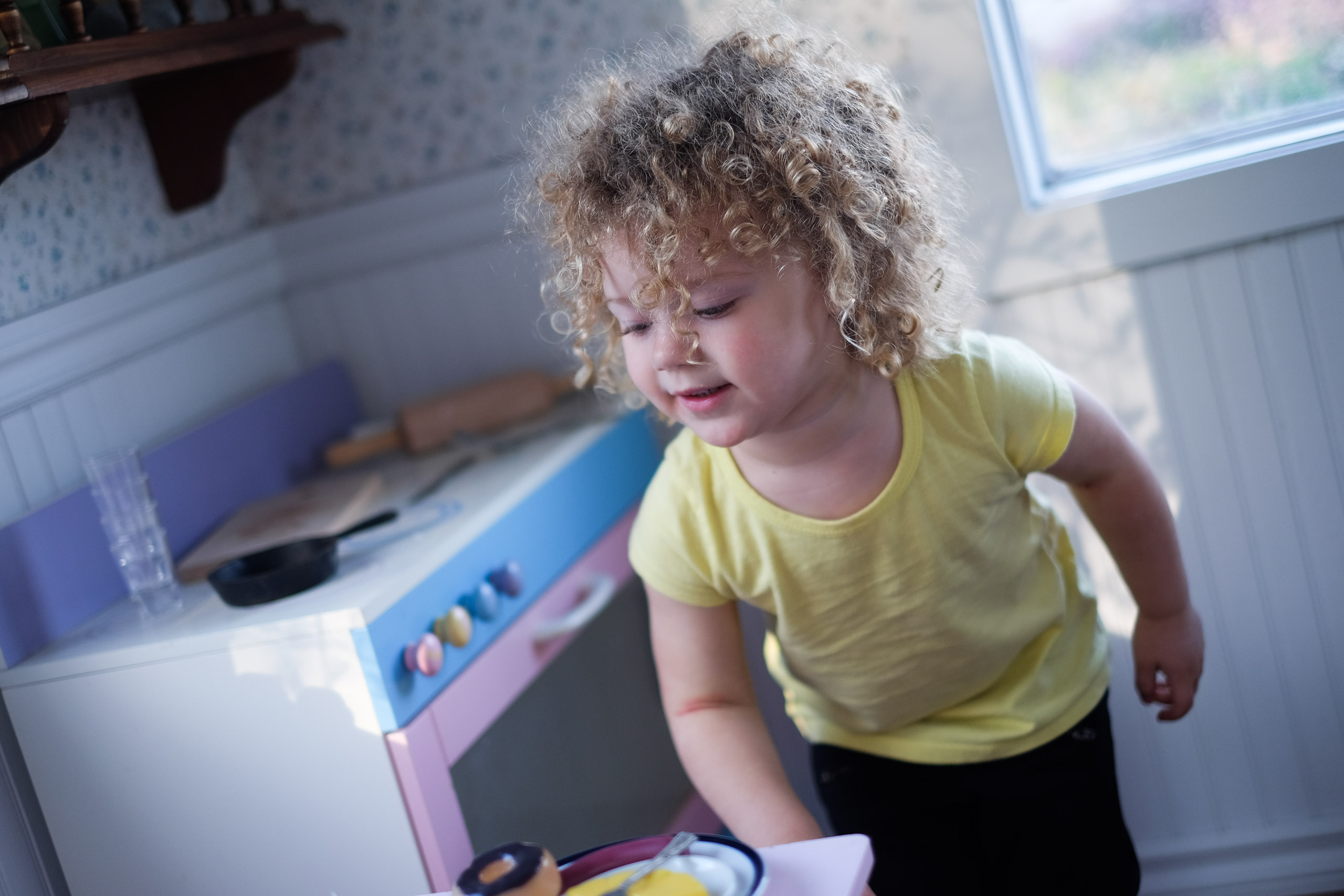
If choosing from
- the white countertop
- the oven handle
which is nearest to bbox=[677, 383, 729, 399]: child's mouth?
the white countertop

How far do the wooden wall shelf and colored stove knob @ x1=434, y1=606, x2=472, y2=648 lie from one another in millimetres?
569

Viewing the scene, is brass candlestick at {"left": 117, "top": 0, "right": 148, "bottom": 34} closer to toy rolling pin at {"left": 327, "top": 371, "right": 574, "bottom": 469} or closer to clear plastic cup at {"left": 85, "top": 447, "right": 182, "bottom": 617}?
clear plastic cup at {"left": 85, "top": 447, "right": 182, "bottom": 617}

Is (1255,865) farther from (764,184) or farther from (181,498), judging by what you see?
(181,498)

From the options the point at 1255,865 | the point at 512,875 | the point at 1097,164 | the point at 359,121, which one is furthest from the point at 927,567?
the point at 359,121

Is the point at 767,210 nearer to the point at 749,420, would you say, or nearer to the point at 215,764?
the point at 749,420

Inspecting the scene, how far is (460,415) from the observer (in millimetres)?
1564

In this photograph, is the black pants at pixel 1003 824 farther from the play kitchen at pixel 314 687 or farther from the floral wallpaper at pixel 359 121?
the floral wallpaper at pixel 359 121

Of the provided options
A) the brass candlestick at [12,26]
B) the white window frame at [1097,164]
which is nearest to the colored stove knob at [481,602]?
the brass candlestick at [12,26]

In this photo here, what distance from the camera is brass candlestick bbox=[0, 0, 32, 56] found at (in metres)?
1.05

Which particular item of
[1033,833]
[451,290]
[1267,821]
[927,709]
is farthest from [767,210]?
[1267,821]

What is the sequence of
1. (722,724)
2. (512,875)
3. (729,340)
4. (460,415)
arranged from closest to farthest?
(512,875), (729,340), (722,724), (460,415)

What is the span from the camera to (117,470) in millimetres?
1176

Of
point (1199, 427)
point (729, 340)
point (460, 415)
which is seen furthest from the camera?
point (460, 415)

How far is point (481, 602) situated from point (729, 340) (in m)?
0.41
